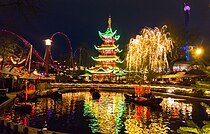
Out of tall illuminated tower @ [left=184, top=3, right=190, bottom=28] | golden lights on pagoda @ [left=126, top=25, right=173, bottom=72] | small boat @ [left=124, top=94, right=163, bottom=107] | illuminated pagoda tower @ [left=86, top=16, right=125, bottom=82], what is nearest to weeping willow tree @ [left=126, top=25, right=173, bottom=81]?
golden lights on pagoda @ [left=126, top=25, right=173, bottom=72]

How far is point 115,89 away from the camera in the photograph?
58.3 meters

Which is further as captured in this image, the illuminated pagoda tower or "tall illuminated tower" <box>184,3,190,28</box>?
"tall illuminated tower" <box>184,3,190,28</box>

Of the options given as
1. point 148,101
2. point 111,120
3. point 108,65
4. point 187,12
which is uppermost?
point 187,12

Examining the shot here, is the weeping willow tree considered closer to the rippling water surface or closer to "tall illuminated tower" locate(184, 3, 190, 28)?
the rippling water surface

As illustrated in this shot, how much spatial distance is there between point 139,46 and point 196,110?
2650 centimetres

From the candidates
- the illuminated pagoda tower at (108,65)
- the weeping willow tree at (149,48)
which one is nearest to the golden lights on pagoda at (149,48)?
the weeping willow tree at (149,48)

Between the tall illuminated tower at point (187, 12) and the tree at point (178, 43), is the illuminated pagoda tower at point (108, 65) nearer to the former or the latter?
the tree at point (178, 43)

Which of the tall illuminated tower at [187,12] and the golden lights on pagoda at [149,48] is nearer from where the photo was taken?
the golden lights on pagoda at [149,48]

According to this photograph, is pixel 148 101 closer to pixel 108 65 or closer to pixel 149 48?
pixel 149 48

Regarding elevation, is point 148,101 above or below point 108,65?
below

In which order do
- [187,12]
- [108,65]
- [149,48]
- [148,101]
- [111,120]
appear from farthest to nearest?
1. [187,12]
2. [108,65]
3. [149,48]
4. [148,101]
5. [111,120]

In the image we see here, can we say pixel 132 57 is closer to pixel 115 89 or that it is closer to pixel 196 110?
pixel 115 89

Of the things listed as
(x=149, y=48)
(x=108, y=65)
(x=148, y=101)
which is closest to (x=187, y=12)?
(x=108, y=65)

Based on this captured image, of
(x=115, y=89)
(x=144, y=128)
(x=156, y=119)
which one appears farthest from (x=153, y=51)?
(x=144, y=128)
